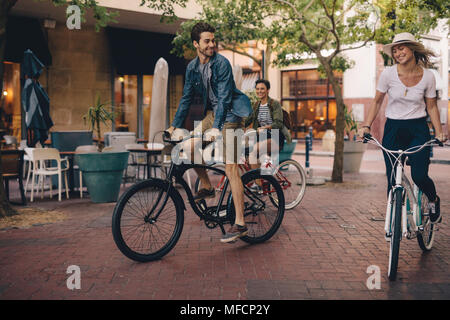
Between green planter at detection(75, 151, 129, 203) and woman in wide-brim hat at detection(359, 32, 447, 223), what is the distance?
14.8 feet

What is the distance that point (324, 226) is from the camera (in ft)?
20.4

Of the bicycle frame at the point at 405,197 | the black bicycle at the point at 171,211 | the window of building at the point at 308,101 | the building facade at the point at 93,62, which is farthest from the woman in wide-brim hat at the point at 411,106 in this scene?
the window of building at the point at 308,101

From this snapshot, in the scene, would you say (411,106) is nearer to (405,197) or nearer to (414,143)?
(414,143)

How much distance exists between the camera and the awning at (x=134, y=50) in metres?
17.4

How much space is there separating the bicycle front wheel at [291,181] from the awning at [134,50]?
1113 centimetres

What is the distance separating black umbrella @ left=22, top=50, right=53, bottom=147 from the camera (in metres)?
8.94

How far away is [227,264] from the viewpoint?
445 cm

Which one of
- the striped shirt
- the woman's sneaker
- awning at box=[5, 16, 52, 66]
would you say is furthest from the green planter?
awning at box=[5, 16, 52, 66]

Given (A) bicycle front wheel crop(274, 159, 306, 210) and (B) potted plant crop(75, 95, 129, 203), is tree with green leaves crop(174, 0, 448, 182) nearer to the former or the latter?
(A) bicycle front wheel crop(274, 159, 306, 210)

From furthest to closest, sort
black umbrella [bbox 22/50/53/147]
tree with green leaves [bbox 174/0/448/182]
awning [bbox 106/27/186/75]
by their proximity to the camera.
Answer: awning [bbox 106/27/186/75] < tree with green leaves [bbox 174/0/448/182] < black umbrella [bbox 22/50/53/147]

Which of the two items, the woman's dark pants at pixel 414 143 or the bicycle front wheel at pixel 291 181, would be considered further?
the bicycle front wheel at pixel 291 181

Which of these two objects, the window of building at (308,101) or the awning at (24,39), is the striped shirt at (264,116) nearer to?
the awning at (24,39)
